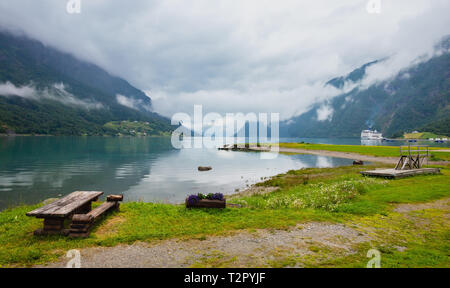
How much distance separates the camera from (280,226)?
11.6 metres

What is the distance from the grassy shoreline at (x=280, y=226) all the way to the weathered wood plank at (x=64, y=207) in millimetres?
1103

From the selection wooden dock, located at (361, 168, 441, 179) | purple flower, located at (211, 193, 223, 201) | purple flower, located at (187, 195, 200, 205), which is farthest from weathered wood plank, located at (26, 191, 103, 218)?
wooden dock, located at (361, 168, 441, 179)

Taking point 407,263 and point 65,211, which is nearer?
point 407,263

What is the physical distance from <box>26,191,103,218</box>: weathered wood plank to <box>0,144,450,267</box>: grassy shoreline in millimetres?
1103

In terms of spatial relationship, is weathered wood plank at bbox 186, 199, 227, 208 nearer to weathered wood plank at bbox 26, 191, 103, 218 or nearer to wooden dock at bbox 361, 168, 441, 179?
weathered wood plank at bbox 26, 191, 103, 218

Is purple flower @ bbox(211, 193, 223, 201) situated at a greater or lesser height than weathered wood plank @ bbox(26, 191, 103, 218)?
lesser

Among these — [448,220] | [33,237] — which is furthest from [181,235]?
[448,220]

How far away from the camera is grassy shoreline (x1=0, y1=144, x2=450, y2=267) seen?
8047 mm

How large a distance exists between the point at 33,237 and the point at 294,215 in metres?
13.8

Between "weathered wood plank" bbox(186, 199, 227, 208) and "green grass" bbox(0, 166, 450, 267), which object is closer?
"green grass" bbox(0, 166, 450, 267)

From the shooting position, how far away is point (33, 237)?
1034 cm

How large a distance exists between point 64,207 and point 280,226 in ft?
36.9

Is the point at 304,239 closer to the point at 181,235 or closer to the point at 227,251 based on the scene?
the point at 227,251

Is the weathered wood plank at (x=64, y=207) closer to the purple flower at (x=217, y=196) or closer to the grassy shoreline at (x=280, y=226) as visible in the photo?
the grassy shoreline at (x=280, y=226)
